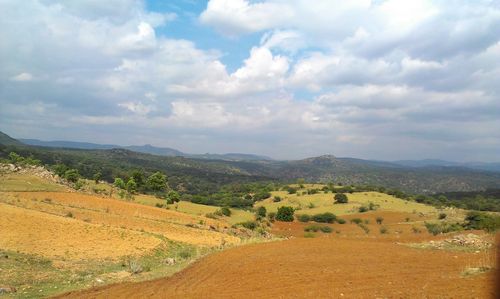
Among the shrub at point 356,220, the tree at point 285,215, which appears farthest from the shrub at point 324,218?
the tree at point 285,215

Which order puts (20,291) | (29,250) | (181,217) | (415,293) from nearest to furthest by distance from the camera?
(415,293), (20,291), (29,250), (181,217)

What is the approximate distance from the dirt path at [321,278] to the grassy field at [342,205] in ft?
167

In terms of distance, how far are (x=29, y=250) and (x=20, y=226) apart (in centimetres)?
477

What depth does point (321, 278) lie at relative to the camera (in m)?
15.2

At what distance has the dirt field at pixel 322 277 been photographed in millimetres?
12633

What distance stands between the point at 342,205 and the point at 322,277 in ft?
204

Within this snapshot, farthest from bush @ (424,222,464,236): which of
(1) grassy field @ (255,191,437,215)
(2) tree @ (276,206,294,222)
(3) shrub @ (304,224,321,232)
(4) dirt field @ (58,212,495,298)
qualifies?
(4) dirt field @ (58,212,495,298)

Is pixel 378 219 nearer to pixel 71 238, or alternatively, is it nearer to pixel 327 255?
pixel 327 255

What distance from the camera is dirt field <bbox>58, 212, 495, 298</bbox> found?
12.6 metres

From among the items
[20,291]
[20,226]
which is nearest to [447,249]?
[20,291]

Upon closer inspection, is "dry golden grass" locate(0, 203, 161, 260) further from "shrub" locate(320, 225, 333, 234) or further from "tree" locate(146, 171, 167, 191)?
"tree" locate(146, 171, 167, 191)

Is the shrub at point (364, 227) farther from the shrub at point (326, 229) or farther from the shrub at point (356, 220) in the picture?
the shrub at point (326, 229)

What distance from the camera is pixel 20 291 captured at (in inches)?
578

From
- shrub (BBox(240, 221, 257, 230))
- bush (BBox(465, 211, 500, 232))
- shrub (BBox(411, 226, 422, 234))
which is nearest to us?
bush (BBox(465, 211, 500, 232))
